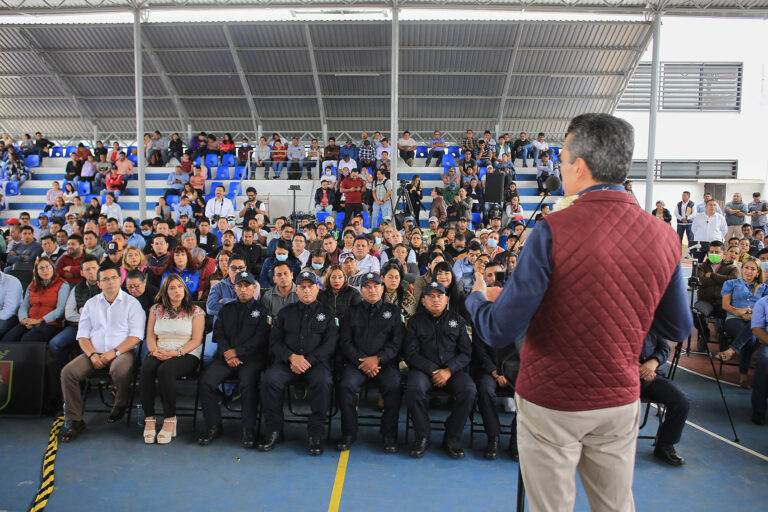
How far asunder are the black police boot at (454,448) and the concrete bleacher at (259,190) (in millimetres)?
10022

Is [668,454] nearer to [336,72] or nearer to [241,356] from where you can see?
[241,356]

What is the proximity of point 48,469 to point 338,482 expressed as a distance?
2112 millimetres

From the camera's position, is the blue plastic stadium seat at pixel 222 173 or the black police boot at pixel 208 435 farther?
the blue plastic stadium seat at pixel 222 173

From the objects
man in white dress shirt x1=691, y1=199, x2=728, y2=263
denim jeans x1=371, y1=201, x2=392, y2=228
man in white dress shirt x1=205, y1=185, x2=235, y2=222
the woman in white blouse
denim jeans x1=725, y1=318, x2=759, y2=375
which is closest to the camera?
the woman in white blouse

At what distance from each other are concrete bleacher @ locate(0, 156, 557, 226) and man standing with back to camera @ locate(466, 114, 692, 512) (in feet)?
40.5

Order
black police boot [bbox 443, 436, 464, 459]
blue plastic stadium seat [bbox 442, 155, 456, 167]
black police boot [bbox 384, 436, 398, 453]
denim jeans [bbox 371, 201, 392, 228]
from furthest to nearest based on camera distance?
blue plastic stadium seat [bbox 442, 155, 456, 167] → denim jeans [bbox 371, 201, 392, 228] → black police boot [bbox 384, 436, 398, 453] → black police boot [bbox 443, 436, 464, 459]

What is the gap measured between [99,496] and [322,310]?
2.10 meters

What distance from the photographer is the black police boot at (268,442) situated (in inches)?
168

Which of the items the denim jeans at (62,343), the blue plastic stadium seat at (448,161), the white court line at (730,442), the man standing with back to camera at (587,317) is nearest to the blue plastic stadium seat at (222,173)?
the blue plastic stadium seat at (448,161)

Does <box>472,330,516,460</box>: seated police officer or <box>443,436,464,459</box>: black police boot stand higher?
<box>472,330,516,460</box>: seated police officer

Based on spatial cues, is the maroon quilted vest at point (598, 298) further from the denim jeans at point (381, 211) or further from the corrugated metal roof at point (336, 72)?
the corrugated metal roof at point (336, 72)

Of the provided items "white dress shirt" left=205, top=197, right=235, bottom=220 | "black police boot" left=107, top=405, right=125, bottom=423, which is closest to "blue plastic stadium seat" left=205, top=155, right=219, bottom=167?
"white dress shirt" left=205, top=197, right=235, bottom=220

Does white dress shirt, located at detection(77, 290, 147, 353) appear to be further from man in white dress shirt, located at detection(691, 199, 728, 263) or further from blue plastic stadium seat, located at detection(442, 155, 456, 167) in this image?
blue plastic stadium seat, located at detection(442, 155, 456, 167)

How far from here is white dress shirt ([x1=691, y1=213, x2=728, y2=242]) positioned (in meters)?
11.4
